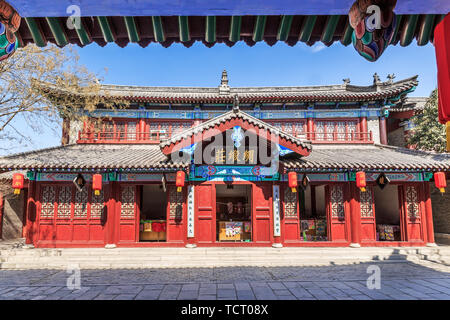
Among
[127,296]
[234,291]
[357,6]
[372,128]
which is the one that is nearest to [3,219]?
[127,296]

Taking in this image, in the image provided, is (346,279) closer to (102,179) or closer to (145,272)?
(145,272)

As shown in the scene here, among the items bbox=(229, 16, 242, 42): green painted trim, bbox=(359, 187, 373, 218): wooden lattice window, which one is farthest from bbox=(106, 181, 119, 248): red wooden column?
bbox=(359, 187, 373, 218): wooden lattice window

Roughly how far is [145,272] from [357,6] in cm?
893

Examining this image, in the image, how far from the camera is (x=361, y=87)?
17.0 meters

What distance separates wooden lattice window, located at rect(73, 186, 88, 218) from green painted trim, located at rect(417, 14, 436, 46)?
475 inches

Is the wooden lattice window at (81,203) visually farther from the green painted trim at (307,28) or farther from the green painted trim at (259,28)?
the green painted trim at (307,28)

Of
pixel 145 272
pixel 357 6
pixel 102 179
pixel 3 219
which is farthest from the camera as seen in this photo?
pixel 3 219

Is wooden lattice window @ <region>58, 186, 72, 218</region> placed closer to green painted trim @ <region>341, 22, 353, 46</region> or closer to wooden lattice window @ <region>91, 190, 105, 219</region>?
wooden lattice window @ <region>91, 190, 105, 219</region>

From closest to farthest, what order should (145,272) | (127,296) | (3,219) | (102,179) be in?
(127,296)
(145,272)
(102,179)
(3,219)

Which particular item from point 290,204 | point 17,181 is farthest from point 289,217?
point 17,181

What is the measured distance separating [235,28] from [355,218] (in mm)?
10689

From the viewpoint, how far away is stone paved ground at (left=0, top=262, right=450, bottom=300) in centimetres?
647

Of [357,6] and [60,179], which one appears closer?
[357,6]

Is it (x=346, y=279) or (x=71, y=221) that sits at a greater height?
(x=71, y=221)
